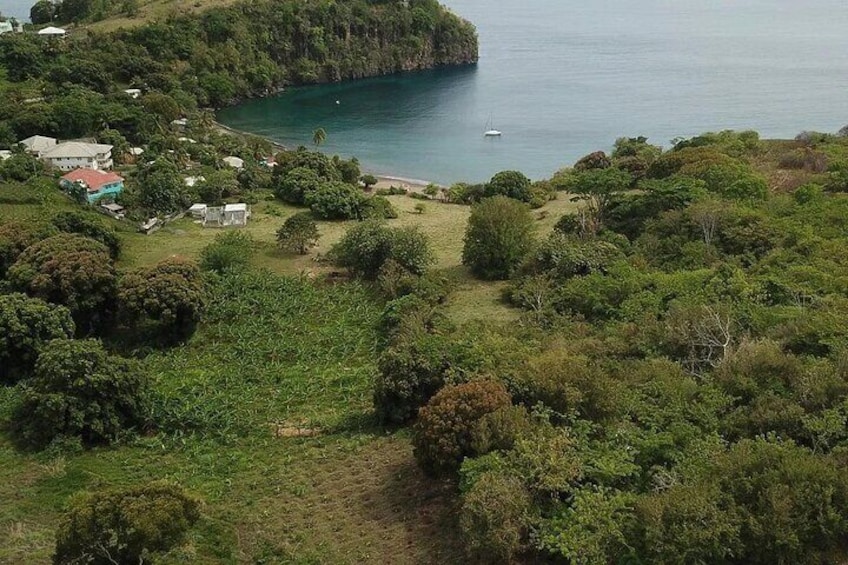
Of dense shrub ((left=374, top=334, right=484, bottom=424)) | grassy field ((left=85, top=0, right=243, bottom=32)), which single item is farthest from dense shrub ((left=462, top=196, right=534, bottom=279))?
grassy field ((left=85, top=0, right=243, bottom=32))

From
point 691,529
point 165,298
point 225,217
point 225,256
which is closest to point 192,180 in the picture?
point 225,217

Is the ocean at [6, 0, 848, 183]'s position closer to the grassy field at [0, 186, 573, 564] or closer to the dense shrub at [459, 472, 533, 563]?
the grassy field at [0, 186, 573, 564]

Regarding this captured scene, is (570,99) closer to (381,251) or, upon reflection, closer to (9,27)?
(381,251)

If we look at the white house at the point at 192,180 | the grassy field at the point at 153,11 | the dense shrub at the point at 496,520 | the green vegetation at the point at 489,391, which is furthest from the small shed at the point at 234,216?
the grassy field at the point at 153,11

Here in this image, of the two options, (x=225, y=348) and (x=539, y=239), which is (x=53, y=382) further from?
(x=539, y=239)

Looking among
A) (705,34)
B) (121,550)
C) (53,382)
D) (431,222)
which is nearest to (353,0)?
(705,34)

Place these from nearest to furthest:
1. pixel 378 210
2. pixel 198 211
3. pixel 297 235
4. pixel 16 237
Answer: pixel 16 237
pixel 297 235
pixel 198 211
pixel 378 210
